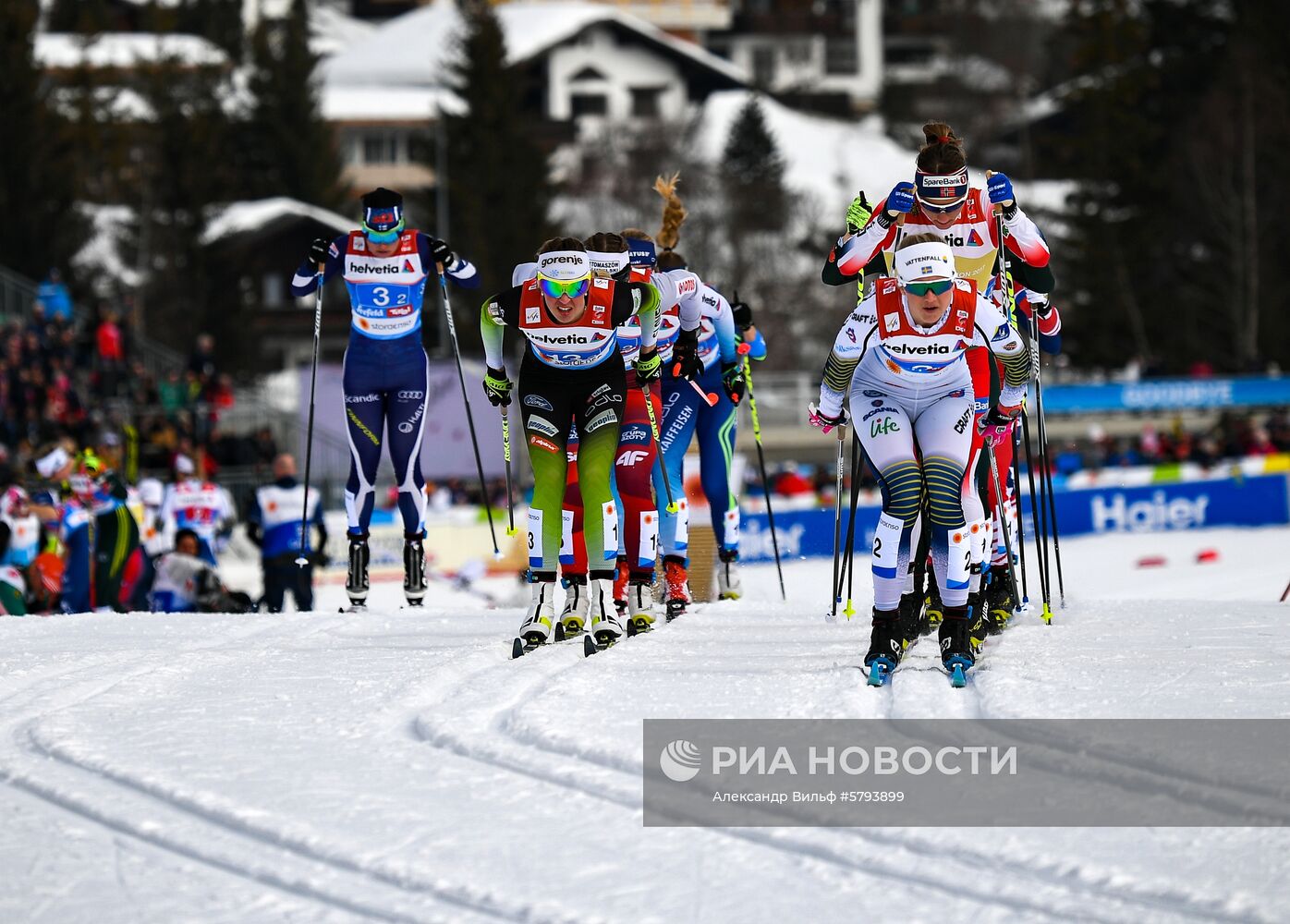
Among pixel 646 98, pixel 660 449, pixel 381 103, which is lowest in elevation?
pixel 660 449

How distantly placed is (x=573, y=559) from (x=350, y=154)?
72269 millimetres

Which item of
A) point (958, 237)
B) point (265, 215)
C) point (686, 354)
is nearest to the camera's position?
point (958, 237)

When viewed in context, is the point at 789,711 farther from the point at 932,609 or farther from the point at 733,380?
the point at 733,380

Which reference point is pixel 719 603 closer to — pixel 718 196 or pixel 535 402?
pixel 535 402

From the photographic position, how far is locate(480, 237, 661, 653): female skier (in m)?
8.99

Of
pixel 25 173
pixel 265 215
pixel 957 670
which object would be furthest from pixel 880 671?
pixel 265 215

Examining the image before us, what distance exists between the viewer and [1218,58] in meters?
54.4

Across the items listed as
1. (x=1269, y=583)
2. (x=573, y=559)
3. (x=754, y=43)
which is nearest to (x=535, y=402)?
(x=573, y=559)

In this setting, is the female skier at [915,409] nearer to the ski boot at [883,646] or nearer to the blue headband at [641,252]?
the ski boot at [883,646]

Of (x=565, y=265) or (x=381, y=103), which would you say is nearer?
(x=565, y=265)

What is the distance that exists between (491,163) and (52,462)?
3735 cm

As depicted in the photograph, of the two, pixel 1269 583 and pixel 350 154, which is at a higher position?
pixel 350 154

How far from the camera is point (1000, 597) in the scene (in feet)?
32.4

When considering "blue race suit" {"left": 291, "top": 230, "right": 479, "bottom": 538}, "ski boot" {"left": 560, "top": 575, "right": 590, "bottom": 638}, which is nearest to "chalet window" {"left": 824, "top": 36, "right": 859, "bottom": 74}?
"blue race suit" {"left": 291, "top": 230, "right": 479, "bottom": 538}
